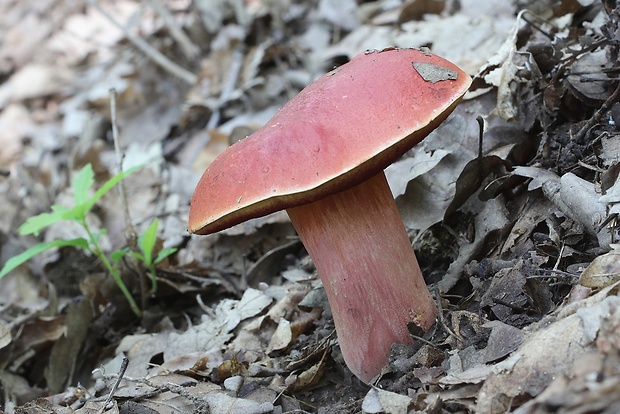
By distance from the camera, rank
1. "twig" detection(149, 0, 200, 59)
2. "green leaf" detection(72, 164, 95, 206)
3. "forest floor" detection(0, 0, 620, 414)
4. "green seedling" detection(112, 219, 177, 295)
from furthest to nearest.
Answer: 1. "twig" detection(149, 0, 200, 59)
2. "green seedling" detection(112, 219, 177, 295)
3. "green leaf" detection(72, 164, 95, 206)
4. "forest floor" detection(0, 0, 620, 414)

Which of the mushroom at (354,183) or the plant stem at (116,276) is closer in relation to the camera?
the mushroom at (354,183)

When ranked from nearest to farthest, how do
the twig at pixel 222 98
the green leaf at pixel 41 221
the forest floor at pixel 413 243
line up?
the forest floor at pixel 413 243
the green leaf at pixel 41 221
the twig at pixel 222 98

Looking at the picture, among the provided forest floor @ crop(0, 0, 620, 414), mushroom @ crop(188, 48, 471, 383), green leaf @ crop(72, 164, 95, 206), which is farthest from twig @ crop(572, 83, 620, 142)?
green leaf @ crop(72, 164, 95, 206)

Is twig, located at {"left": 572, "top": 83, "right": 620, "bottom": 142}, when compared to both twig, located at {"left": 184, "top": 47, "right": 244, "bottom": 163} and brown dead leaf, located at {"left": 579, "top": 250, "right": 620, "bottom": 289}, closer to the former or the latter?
brown dead leaf, located at {"left": 579, "top": 250, "right": 620, "bottom": 289}

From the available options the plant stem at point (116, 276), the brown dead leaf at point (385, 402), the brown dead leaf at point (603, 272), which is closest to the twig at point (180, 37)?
the plant stem at point (116, 276)

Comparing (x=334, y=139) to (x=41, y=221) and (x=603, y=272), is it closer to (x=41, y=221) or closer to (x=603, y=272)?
(x=603, y=272)

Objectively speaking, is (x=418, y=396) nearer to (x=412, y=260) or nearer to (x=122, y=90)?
(x=412, y=260)

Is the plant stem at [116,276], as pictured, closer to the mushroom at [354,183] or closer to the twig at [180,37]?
the mushroom at [354,183]

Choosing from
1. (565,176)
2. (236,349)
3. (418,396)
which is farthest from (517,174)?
(236,349)
